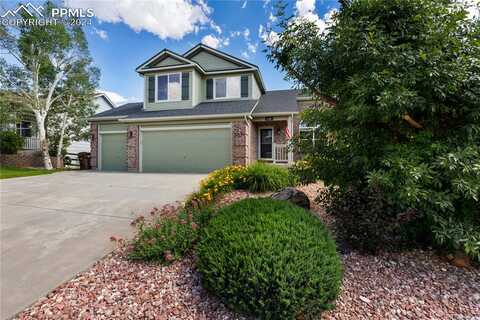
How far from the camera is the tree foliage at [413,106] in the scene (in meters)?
2.03

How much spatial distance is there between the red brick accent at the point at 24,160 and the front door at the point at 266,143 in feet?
46.4

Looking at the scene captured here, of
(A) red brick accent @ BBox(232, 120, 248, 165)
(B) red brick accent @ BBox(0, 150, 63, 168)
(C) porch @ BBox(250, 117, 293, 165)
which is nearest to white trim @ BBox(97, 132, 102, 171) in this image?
(B) red brick accent @ BBox(0, 150, 63, 168)

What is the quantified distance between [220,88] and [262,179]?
30.1ft

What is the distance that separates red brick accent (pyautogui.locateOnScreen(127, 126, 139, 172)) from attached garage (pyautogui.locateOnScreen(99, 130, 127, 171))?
0.93 metres

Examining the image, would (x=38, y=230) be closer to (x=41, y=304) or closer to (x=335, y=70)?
(x=41, y=304)

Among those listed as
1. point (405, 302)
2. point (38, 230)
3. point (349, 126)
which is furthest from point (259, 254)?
point (38, 230)

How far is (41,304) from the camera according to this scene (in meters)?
1.98

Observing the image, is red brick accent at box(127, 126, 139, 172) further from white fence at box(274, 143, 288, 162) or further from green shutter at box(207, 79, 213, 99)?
white fence at box(274, 143, 288, 162)

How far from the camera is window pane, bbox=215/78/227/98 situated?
12.8 m

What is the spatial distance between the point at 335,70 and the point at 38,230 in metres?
5.32

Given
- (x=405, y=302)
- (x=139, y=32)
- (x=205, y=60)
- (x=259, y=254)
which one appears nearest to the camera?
(x=259, y=254)

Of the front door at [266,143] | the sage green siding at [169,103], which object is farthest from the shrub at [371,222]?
the sage green siding at [169,103]

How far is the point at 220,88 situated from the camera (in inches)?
505

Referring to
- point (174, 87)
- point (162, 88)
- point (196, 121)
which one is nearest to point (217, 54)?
point (174, 87)
